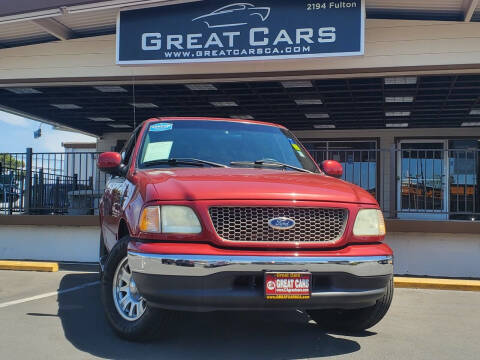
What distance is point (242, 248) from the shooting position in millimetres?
3434

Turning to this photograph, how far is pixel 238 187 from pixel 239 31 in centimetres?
586

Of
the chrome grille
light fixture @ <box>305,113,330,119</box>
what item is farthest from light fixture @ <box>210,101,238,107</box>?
the chrome grille

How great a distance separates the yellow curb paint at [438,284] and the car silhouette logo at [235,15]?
4.85 m

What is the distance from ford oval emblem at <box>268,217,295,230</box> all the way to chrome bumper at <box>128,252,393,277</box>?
8.9 inches

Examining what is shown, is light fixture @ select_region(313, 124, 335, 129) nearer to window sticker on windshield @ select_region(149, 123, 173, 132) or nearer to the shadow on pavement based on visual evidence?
the shadow on pavement

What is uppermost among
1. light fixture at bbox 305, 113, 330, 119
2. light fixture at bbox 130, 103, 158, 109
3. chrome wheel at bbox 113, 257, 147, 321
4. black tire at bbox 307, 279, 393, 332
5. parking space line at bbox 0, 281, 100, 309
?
light fixture at bbox 130, 103, 158, 109

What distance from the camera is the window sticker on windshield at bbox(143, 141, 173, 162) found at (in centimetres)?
457

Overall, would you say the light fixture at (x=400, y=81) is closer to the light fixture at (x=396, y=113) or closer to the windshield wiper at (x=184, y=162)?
the light fixture at (x=396, y=113)

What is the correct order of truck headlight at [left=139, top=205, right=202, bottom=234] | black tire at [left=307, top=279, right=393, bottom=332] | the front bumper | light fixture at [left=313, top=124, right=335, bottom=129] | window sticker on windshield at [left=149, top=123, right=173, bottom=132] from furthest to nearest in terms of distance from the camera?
light fixture at [left=313, top=124, right=335, bottom=129], window sticker on windshield at [left=149, top=123, right=173, bottom=132], black tire at [left=307, top=279, right=393, bottom=332], truck headlight at [left=139, top=205, right=202, bottom=234], the front bumper

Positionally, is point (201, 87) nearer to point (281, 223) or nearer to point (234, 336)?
point (234, 336)

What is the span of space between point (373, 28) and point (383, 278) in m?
6.49

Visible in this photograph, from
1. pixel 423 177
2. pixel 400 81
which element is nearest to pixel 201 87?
pixel 400 81

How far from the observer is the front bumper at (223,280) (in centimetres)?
330

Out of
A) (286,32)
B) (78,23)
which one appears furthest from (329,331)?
(78,23)
